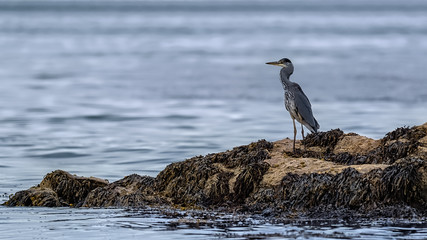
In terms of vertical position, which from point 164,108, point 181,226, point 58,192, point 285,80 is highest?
point 164,108

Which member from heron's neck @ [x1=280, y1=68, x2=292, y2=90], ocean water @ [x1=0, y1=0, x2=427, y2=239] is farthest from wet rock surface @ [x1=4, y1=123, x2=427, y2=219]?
heron's neck @ [x1=280, y1=68, x2=292, y2=90]

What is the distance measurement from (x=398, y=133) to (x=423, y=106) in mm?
13137

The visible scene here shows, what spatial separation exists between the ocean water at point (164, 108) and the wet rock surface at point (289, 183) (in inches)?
16.4

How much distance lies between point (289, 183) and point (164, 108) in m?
15.5

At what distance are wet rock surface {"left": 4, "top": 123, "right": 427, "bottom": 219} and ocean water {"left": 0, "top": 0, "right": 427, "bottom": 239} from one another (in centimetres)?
42

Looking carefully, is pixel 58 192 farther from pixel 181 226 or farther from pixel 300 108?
pixel 300 108

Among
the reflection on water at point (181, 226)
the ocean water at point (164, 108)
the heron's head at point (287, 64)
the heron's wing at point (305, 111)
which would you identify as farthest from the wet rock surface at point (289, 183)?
the heron's head at point (287, 64)

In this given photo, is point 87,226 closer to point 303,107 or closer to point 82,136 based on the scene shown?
point 303,107

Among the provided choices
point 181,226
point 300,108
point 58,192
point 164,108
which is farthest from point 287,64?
point 164,108

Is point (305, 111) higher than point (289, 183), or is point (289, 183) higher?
point (305, 111)

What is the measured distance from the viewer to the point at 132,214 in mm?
9734

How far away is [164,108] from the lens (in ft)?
81.3

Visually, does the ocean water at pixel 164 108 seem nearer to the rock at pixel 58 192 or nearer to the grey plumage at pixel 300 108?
the rock at pixel 58 192

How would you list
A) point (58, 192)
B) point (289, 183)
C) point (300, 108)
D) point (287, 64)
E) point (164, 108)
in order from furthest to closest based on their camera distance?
point (164, 108) → point (287, 64) → point (300, 108) → point (58, 192) → point (289, 183)
